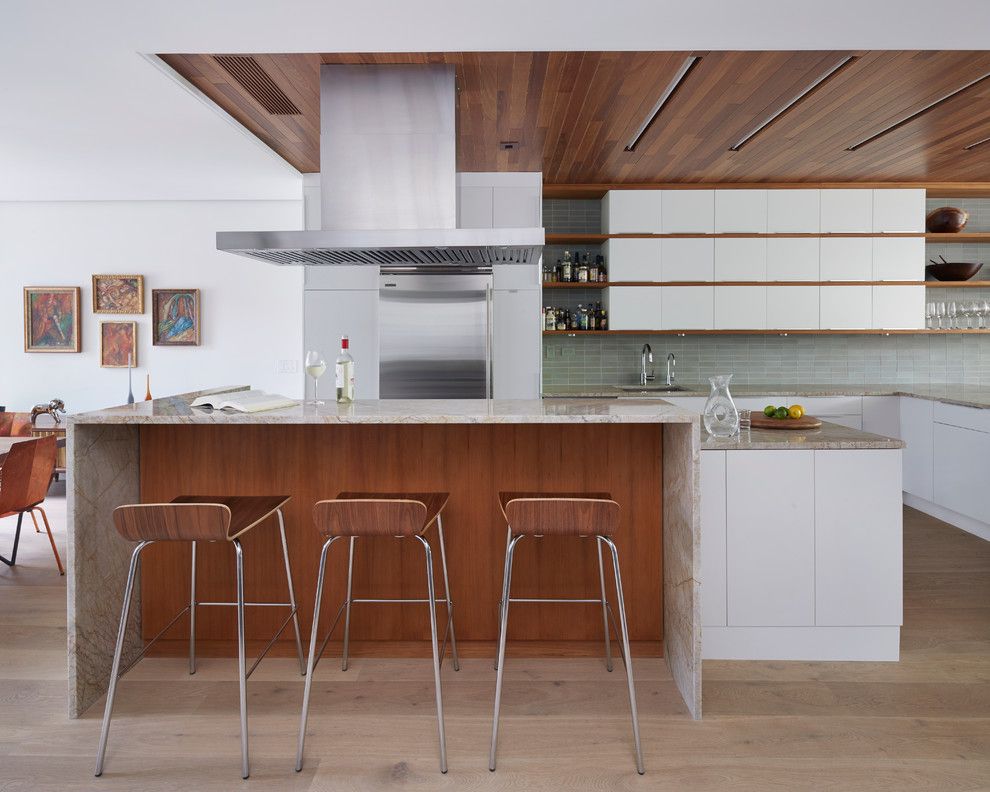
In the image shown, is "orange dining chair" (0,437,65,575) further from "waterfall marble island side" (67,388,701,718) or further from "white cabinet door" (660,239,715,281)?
"white cabinet door" (660,239,715,281)

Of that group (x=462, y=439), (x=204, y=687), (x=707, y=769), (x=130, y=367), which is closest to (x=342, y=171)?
(x=462, y=439)

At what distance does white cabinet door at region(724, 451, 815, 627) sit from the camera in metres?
2.81

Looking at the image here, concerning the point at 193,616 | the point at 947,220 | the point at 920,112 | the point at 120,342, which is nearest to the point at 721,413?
the point at 193,616

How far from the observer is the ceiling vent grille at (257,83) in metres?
3.18

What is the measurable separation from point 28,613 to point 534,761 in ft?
8.40

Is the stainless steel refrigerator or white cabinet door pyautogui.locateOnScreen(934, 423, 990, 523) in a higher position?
the stainless steel refrigerator

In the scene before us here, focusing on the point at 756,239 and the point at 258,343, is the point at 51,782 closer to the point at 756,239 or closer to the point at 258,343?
the point at 258,343

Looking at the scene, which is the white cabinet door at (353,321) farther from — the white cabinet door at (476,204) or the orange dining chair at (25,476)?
the orange dining chair at (25,476)

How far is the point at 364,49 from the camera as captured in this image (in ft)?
9.91

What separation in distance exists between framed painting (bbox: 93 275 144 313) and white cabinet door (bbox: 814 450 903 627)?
570 cm

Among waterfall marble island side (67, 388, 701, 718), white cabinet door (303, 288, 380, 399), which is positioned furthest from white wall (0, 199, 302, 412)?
waterfall marble island side (67, 388, 701, 718)

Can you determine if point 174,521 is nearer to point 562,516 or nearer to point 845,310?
point 562,516

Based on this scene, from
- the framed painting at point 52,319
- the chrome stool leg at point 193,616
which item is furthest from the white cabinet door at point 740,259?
the framed painting at point 52,319

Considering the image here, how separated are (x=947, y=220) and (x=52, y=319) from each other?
7247 millimetres
